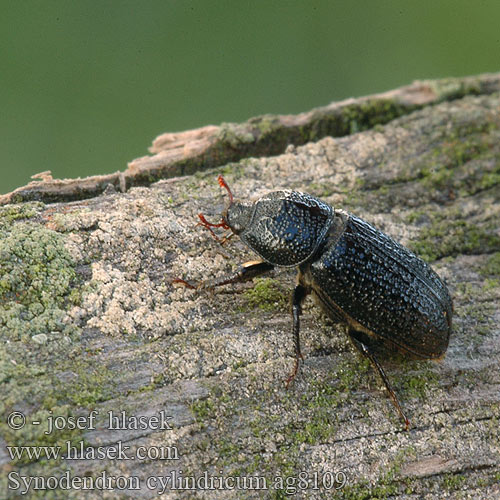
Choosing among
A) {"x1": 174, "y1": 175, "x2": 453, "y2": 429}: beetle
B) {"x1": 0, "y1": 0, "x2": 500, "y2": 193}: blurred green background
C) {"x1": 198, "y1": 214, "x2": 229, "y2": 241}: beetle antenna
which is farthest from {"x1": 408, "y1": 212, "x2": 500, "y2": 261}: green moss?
{"x1": 0, "y1": 0, "x2": 500, "y2": 193}: blurred green background

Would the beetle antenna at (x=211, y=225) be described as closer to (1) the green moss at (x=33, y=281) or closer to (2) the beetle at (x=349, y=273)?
(2) the beetle at (x=349, y=273)

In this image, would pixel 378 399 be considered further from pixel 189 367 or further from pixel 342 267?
pixel 189 367

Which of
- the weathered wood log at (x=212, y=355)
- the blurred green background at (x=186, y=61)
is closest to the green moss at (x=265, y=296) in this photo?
the weathered wood log at (x=212, y=355)

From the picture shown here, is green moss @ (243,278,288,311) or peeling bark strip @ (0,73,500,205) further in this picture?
peeling bark strip @ (0,73,500,205)

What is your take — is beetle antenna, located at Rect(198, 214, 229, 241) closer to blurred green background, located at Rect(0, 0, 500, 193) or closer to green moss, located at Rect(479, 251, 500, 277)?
green moss, located at Rect(479, 251, 500, 277)

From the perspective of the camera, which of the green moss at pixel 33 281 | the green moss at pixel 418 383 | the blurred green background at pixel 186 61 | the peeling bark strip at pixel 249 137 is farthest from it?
the blurred green background at pixel 186 61

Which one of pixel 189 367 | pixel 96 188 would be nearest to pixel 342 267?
pixel 189 367

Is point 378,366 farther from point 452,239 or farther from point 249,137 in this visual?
point 249,137
